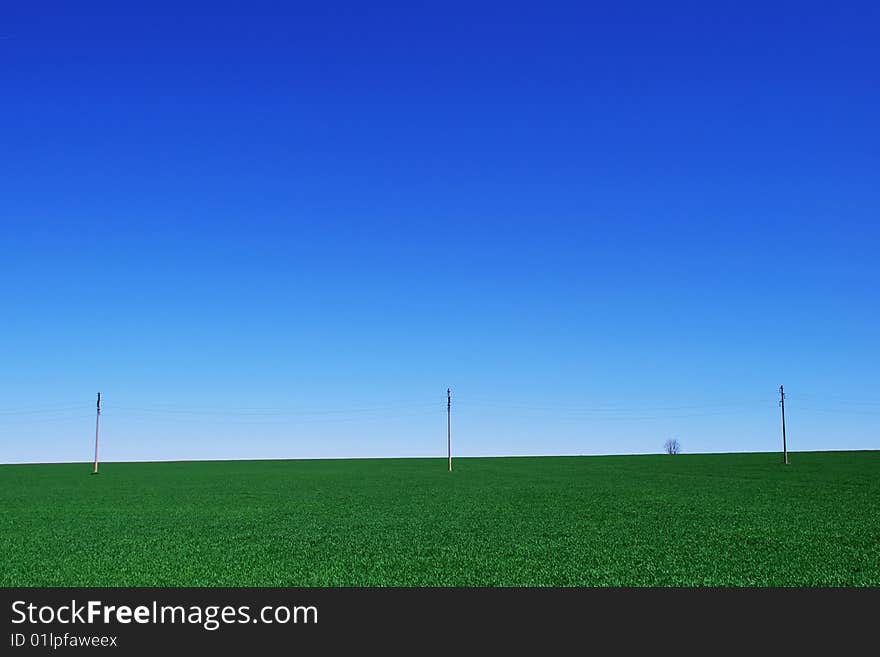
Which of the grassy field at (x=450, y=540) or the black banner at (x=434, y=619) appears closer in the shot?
the black banner at (x=434, y=619)

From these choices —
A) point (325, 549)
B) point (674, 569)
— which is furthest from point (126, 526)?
point (674, 569)

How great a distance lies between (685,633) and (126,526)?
1571 cm

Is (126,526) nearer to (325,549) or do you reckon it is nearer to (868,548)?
(325,549)

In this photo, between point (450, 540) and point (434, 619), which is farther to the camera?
point (450, 540)

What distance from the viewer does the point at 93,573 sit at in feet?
40.2

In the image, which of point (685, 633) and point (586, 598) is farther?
point (586, 598)

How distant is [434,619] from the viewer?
8.67 meters

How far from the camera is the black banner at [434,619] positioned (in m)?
7.93

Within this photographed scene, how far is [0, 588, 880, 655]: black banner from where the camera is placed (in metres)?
7.93

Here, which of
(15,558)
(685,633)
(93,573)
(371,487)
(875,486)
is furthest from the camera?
(371,487)

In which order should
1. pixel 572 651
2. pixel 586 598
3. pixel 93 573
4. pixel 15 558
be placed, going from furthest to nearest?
pixel 15 558, pixel 93 573, pixel 586 598, pixel 572 651

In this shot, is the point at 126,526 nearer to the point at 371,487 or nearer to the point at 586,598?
the point at 586,598

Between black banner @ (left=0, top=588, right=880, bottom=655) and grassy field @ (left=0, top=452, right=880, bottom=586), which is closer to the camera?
black banner @ (left=0, top=588, right=880, bottom=655)

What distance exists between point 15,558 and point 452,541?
8037mm
